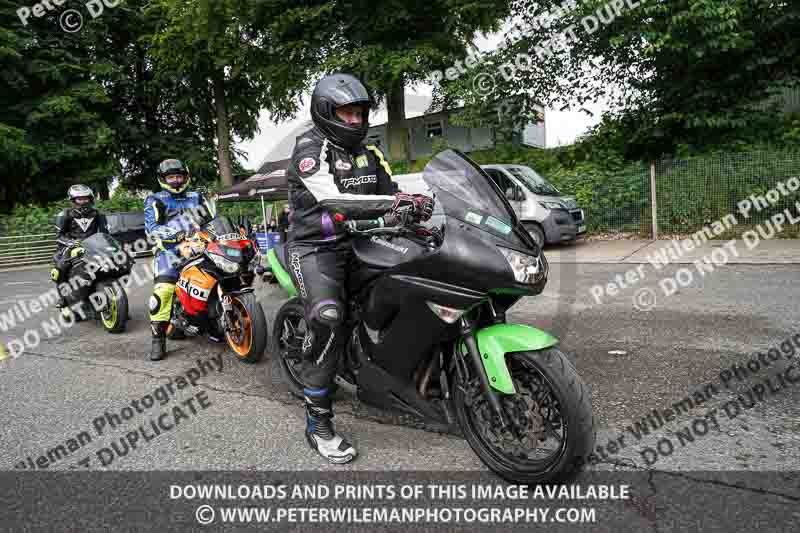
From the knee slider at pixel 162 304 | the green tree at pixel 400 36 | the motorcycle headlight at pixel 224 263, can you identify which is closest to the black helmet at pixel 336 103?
the motorcycle headlight at pixel 224 263

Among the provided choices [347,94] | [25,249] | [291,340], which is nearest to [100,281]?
[291,340]

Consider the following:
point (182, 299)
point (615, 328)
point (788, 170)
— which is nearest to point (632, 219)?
point (788, 170)

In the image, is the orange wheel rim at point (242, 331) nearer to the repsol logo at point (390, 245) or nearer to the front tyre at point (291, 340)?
the front tyre at point (291, 340)

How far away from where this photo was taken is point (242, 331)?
534cm

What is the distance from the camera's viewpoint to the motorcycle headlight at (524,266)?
8.93 ft

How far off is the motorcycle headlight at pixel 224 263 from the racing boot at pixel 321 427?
7.75 feet

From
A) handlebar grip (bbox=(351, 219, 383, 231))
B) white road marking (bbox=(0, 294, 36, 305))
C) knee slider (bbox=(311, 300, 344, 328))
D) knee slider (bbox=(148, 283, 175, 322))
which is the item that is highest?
handlebar grip (bbox=(351, 219, 383, 231))

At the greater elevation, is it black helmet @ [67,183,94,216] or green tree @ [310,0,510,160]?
green tree @ [310,0,510,160]

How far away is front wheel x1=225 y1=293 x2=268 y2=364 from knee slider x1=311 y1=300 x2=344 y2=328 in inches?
79.6

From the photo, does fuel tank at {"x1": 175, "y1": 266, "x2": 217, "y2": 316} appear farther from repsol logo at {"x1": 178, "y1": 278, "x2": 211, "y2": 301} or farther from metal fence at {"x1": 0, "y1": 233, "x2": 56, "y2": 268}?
metal fence at {"x1": 0, "y1": 233, "x2": 56, "y2": 268}

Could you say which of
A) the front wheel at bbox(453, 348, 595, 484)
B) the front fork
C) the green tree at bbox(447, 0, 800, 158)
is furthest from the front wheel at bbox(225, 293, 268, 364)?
the green tree at bbox(447, 0, 800, 158)

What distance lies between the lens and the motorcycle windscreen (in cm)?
286

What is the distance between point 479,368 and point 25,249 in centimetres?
2226

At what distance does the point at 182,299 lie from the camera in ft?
18.7
